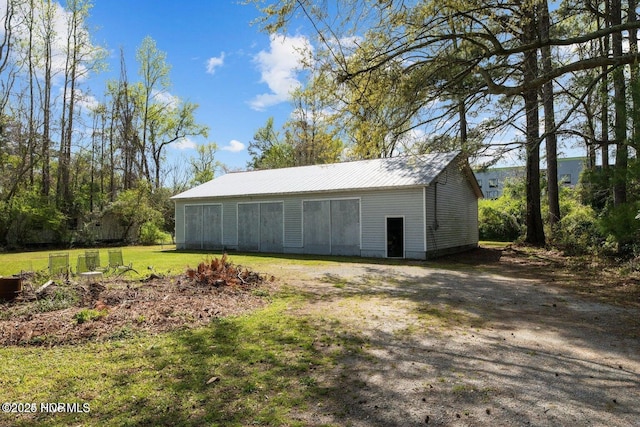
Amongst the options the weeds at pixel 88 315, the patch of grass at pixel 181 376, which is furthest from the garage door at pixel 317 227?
the weeds at pixel 88 315

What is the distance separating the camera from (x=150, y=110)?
119 feet

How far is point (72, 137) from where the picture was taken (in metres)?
28.8

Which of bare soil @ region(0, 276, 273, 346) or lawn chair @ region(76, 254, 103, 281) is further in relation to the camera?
lawn chair @ region(76, 254, 103, 281)

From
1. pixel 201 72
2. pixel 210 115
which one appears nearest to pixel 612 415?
pixel 201 72

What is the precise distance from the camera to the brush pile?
8.63m

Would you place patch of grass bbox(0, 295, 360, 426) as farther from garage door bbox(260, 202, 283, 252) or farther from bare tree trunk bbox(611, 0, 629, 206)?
garage door bbox(260, 202, 283, 252)

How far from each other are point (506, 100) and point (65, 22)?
2957cm

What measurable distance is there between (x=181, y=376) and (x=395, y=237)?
14473mm

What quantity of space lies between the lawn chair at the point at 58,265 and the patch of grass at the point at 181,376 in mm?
5531

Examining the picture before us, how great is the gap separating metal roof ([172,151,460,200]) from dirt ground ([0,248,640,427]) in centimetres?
687

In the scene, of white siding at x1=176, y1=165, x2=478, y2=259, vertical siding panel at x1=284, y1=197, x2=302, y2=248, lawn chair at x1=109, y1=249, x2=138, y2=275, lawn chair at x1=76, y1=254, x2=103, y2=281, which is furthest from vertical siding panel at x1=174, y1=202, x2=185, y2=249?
lawn chair at x1=76, y1=254, x2=103, y2=281

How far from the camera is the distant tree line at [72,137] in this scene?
78.5 feet

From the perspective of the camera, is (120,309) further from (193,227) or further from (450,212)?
(193,227)

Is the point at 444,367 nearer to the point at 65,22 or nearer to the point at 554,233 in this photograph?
the point at 554,233
